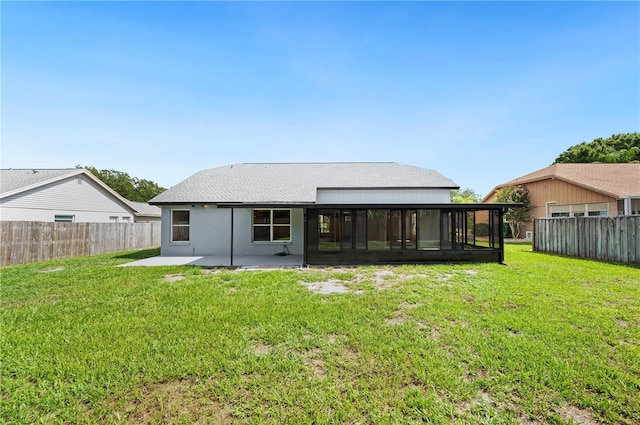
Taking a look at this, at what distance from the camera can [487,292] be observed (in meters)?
5.82

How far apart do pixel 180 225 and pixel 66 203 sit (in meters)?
8.74

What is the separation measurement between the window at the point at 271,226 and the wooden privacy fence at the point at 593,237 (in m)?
11.9

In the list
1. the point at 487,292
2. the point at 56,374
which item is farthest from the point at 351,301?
the point at 56,374

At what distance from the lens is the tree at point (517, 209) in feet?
67.7

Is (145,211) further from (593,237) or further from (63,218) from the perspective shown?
(593,237)

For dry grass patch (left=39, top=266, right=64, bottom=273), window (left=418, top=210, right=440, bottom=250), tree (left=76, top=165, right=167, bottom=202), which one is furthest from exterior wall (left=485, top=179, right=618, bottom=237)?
tree (left=76, top=165, right=167, bottom=202)

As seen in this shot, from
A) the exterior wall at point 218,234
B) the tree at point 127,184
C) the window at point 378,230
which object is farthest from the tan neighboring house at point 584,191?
the tree at point 127,184

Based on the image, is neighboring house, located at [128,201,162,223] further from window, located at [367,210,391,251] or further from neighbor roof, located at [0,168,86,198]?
window, located at [367,210,391,251]

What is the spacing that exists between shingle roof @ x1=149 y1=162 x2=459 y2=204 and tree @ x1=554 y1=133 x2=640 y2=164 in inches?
1093

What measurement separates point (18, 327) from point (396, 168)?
15712mm

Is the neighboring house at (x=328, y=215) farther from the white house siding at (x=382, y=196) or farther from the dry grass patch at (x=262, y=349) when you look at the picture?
the dry grass patch at (x=262, y=349)

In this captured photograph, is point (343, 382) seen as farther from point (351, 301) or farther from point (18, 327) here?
point (18, 327)

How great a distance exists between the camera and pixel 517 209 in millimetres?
20578

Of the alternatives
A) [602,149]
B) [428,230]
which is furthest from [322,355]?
[602,149]
